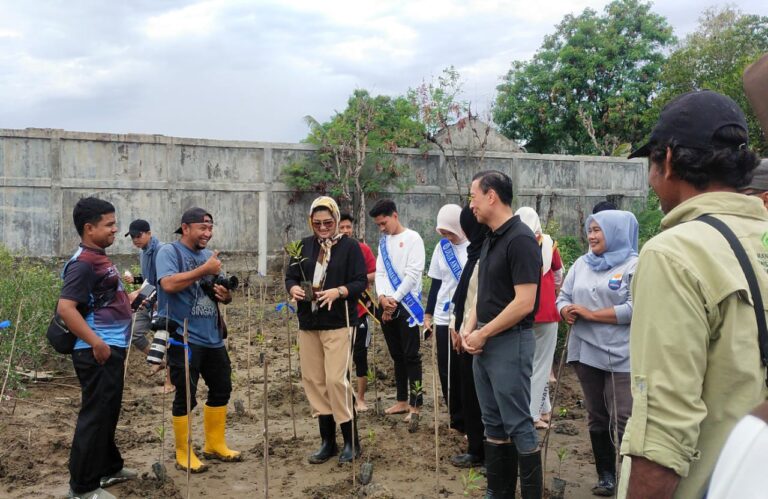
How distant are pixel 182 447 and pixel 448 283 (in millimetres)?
2470

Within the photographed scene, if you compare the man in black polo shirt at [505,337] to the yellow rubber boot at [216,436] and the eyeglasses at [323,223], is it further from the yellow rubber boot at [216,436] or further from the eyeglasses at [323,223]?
the yellow rubber boot at [216,436]

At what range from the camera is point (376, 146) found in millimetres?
15320

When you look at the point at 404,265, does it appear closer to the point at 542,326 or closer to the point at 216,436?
the point at 542,326

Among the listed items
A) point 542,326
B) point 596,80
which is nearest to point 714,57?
point 596,80

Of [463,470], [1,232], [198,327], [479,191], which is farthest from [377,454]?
[1,232]

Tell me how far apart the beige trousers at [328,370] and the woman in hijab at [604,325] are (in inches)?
62.1

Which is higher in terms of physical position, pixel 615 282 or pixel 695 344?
pixel 695 344

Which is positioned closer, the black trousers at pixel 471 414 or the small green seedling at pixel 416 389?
the black trousers at pixel 471 414

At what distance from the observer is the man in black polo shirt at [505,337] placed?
357 cm

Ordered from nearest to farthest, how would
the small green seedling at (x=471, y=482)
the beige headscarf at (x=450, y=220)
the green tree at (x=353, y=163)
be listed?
the small green seedling at (x=471, y=482)
the beige headscarf at (x=450, y=220)
the green tree at (x=353, y=163)

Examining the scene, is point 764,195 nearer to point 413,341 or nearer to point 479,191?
point 479,191

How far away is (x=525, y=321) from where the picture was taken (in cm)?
368

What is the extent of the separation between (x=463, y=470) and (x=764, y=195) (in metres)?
2.74

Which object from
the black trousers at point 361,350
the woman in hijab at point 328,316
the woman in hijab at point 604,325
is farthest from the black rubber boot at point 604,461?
the black trousers at point 361,350
